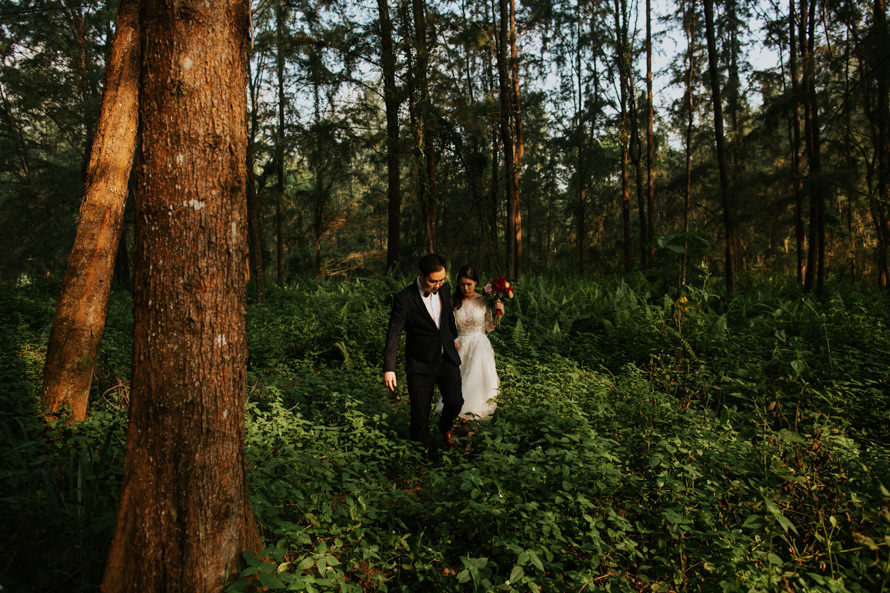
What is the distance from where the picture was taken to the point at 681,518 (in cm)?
265

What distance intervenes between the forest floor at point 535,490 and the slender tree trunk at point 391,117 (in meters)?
7.63

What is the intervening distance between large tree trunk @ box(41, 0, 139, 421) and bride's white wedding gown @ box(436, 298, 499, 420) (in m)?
3.62

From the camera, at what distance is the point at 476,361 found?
5379 mm

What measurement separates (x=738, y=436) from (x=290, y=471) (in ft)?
13.6

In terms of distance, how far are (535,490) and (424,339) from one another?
5.88 feet

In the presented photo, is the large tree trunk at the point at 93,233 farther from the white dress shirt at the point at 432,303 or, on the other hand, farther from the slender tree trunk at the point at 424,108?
the slender tree trunk at the point at 424,108

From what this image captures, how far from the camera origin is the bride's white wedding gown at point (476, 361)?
5.30 meters

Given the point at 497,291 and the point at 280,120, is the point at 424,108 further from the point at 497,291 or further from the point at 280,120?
the point at 280,120

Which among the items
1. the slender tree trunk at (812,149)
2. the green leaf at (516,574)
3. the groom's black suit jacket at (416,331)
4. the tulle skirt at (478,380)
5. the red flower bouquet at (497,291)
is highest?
the slender tree trunk at (812,149)

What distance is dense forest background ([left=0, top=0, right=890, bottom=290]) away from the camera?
1119cm

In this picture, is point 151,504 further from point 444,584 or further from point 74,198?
point 74,198

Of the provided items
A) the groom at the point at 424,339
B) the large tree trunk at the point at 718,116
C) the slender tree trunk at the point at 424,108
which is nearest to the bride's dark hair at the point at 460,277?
the groom at the point at 424,339

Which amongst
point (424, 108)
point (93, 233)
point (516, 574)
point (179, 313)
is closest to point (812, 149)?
point (424, 108)

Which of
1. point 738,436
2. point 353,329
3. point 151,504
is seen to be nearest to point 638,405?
point 738,436
